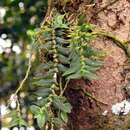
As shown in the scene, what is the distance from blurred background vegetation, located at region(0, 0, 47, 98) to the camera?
8.61 ft

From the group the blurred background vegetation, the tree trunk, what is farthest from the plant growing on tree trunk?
the blurred background vegetation

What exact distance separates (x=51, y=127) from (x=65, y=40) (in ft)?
0.69

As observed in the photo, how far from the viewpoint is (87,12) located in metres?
1.22

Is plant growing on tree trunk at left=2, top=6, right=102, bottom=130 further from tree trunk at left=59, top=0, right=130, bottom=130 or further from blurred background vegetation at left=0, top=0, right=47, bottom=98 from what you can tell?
blurred background vegetation at left=0, top=0, right=47, bottom=98

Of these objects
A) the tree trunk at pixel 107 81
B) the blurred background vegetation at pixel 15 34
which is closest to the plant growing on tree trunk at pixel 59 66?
the tree trunk at pixel 107 81

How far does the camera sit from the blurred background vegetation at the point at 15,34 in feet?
8.61

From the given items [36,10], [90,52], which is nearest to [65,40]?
[90,52]

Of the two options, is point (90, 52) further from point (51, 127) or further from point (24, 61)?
point (24, 61)

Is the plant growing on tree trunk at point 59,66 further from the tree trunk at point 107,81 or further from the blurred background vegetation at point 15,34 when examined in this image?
the blurred background vegetation at point 15,34

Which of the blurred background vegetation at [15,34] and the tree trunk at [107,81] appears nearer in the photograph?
the tree trunk at [107,81]

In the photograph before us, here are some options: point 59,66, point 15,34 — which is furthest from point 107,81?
point 15,34

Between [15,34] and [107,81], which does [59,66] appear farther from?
[15,34]

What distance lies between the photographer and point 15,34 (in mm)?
2807

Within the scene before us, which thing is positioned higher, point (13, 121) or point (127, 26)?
point (127, 26)
